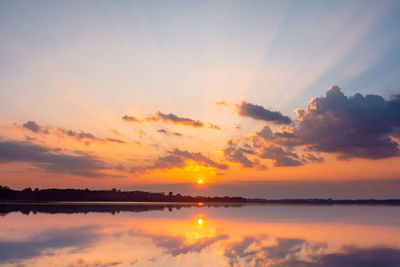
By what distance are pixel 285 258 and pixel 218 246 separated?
253 inches

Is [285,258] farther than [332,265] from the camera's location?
Yes

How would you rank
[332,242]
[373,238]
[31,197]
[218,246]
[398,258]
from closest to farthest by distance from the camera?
1. [398,258]
2. [218,246]
3. [332,242]
4. [373,238]
5. [31,197]

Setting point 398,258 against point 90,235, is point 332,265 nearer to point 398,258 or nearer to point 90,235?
point 398,258

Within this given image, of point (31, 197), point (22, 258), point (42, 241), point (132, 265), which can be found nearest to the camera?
point (132, 265)

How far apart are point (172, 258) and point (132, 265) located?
322cm

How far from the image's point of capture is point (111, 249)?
90.8 ft

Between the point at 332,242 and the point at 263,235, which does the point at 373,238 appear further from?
the point at 263,235

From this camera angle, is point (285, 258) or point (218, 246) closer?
point (285, 258)

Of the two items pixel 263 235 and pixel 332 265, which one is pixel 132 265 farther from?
pixel 263 235

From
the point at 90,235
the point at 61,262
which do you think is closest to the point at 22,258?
the point at 61,262

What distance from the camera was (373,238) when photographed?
38094 millimetres

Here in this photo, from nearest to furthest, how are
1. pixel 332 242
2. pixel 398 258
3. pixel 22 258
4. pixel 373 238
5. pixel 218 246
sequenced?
1. pixel 22 258
2. pixel 398 258
3. pixel 218 246
4. pixel 332 242
5. pixel 373 238

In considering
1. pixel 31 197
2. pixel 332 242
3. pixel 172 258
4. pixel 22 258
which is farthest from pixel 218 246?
pixel 31 197

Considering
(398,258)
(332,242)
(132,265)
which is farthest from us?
(332,242)
